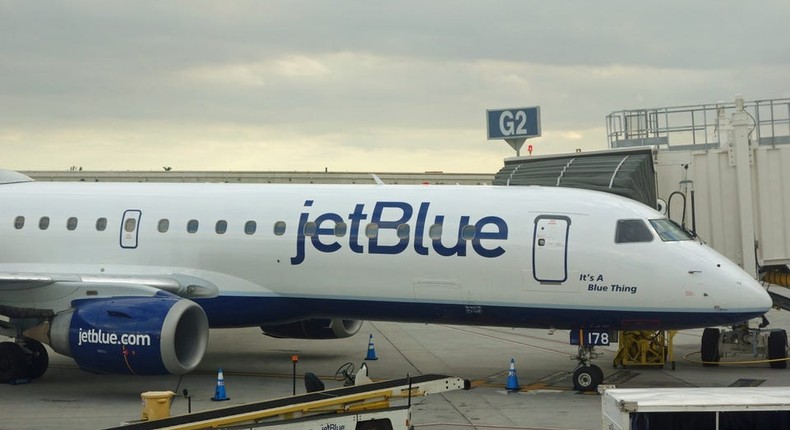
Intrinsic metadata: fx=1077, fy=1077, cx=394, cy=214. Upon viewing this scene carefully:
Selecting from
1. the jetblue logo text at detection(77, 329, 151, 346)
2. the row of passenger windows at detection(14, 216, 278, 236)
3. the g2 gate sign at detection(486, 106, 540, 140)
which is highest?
the g2 gate sign at detection(486, 106, 540, 140)

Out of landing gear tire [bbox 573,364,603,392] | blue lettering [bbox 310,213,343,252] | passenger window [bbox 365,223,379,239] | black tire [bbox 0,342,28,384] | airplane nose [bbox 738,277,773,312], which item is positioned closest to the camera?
airplane nose [bbox 738,277,773,312]

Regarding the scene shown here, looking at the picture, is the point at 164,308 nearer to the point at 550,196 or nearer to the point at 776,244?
the point at 550,196

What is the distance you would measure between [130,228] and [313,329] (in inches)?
168

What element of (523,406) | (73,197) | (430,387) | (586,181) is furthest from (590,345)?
(73,197)

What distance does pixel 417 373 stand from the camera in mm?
20500

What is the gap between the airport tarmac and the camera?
642 inches

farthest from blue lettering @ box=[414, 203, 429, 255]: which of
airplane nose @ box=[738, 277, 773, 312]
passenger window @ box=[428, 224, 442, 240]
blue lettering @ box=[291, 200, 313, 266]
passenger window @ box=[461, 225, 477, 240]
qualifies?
airplane nose @ box=[738, 277, 773, 312]

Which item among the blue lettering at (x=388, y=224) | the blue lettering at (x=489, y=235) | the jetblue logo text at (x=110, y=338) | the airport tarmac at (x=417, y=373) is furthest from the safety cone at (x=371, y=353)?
the jetblue logo text at (x=110, y=338)

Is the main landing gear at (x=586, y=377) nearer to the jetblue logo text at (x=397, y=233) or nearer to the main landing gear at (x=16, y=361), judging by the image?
the jetblue logo text at (x=397, y=233)

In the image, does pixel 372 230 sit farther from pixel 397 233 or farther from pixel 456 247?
pixel 456 247

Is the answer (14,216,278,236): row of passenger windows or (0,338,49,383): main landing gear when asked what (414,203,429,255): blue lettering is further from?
(0,338,49,383): main landing gear

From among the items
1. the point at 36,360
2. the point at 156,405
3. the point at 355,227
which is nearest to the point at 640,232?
the point at 355,227

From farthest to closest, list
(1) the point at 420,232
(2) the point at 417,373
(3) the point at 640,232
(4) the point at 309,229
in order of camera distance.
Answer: (2) the point at 417,373 < (4) the point at 309,229 < (1) the point at 420,232 < (3) the point at 640,232

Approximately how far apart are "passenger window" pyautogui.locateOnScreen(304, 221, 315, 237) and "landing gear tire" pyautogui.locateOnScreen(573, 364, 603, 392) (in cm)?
530
